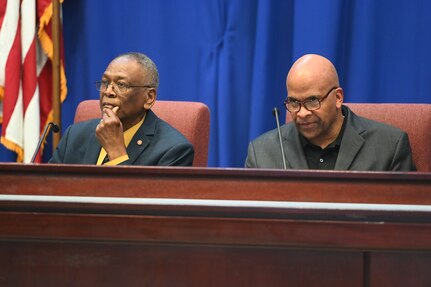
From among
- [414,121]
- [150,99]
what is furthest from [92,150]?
[414,121]

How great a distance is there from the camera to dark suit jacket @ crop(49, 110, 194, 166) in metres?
2.83

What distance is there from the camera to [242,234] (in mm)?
1480

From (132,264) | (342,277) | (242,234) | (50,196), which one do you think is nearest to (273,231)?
(242,234)

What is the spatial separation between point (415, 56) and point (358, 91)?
1.18 feet

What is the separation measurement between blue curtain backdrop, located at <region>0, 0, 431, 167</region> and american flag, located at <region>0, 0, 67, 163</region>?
0.18 metres

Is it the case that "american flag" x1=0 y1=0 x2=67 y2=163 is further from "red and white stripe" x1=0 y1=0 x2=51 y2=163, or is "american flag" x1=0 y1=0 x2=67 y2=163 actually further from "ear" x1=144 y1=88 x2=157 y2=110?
"ear" x1=144 y1=88 x2=157 y2=110

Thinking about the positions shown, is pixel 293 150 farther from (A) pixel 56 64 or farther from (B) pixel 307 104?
(A) pixel 56 64

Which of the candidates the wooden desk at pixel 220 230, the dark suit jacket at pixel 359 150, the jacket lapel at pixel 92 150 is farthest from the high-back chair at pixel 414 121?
the wooden desk at pixel 220 230

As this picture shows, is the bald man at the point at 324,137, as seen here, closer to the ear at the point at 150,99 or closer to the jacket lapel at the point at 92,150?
the ear at the point at 150,99

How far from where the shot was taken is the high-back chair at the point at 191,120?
3.00m

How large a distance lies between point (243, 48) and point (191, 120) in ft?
3.33

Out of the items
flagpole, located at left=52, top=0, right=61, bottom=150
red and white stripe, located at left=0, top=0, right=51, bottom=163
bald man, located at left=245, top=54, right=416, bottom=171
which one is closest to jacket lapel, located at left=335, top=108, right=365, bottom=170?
bald man, located at left=245, top=54, right=416, bottom=171

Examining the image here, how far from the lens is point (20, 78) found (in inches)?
154

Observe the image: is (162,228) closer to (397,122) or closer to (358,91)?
(397,122)
